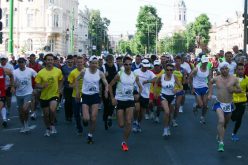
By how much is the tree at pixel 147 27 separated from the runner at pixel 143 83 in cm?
9164

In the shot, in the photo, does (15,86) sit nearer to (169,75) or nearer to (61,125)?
(61,125)

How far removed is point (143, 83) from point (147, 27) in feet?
305

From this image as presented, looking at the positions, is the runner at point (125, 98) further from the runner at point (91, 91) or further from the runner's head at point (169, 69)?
the runner's head at point (169, 69)

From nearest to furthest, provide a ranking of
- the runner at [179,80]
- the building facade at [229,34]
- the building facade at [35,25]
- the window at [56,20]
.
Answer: the runner at [179,80] → the building facade at [35,25] → the window at [56,20] → the building facade at [229,34]

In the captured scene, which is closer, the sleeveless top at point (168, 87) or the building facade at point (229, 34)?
the sleeveless top at point (168, 87)

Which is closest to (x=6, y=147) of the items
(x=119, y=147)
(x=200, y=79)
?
(x=119, y=147)

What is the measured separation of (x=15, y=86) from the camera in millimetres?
12766

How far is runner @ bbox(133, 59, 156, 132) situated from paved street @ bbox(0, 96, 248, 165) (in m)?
0.35

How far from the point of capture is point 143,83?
1259cm

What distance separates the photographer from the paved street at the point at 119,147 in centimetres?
923

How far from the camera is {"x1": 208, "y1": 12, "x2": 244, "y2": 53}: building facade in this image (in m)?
127

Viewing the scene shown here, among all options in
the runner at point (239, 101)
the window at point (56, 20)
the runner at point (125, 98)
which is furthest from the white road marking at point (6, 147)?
the window at point (56, 20)

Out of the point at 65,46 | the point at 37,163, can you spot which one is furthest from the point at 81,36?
the point at 37,163

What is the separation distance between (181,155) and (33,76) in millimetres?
4812
